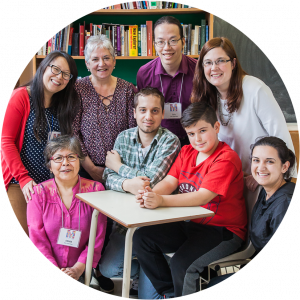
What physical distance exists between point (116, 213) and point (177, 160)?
56cm

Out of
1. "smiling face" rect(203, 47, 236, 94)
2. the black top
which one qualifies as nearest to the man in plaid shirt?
"smiling face" rect(203, 47, 236, 94)

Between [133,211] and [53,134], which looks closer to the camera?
[133,211]

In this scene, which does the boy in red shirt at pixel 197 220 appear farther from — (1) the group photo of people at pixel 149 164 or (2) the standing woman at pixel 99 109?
(2) the standing woman at pixel 99 109

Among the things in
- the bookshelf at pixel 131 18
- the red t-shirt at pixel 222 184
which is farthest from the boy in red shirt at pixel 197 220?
the bookshelf at pixel 131 18

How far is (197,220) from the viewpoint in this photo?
5.66 ft

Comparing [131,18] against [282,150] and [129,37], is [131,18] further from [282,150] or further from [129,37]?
[282,150]

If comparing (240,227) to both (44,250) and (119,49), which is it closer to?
(44,250)

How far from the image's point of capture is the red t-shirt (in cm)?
165

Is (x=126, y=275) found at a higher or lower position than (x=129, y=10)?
lower

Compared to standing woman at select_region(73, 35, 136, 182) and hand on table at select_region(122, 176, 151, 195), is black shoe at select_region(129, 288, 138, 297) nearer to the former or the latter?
hand on table at select_region(122, 176, 151, 195)

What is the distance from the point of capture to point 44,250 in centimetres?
174

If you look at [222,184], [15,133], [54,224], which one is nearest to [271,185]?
[222,184]

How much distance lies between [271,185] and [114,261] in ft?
3.18

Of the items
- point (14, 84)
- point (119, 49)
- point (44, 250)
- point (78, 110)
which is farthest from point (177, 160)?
point (119, 49)
